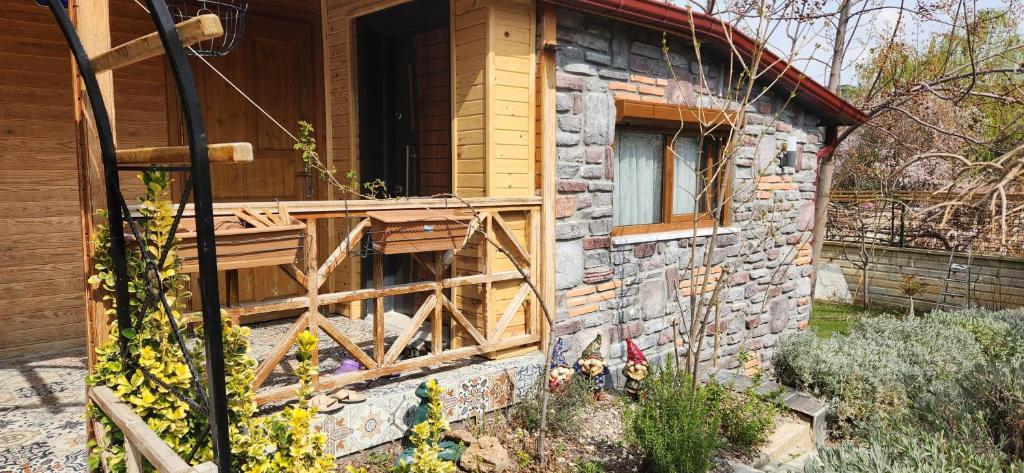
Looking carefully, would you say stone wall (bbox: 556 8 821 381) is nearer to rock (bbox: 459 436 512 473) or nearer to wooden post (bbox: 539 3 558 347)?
wooden post (bbox: 539 3 558 347)

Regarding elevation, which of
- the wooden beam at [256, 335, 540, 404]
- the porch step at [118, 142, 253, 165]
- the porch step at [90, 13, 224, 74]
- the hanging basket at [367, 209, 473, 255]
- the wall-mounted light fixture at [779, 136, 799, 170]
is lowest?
the wooden beam at [256, 335, 540, 404]

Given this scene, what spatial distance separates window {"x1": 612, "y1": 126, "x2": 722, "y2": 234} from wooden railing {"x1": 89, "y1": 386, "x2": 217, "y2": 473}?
3.91 m

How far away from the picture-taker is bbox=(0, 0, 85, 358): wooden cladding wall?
4.61 meters

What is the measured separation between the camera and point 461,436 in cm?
408

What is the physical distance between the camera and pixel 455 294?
4945mm

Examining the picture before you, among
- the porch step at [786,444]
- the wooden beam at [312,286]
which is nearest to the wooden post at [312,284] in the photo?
the wooden beam at [312,286]

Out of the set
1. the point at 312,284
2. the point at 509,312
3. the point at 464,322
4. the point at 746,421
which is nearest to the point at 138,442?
the point at 312,284

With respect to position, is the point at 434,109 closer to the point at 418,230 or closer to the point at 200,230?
the point at 418,230

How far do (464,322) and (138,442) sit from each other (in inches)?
93.1

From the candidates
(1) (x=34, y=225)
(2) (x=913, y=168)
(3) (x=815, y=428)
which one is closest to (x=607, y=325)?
(3) (x=815, y=428)

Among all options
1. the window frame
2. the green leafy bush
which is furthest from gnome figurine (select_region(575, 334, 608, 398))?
the green leafy bush

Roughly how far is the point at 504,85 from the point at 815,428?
359cm

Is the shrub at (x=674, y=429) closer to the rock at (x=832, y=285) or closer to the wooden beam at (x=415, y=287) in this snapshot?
the wooden beam at (x=415, y=287)

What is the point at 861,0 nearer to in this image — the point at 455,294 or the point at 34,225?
the point at 455,294
